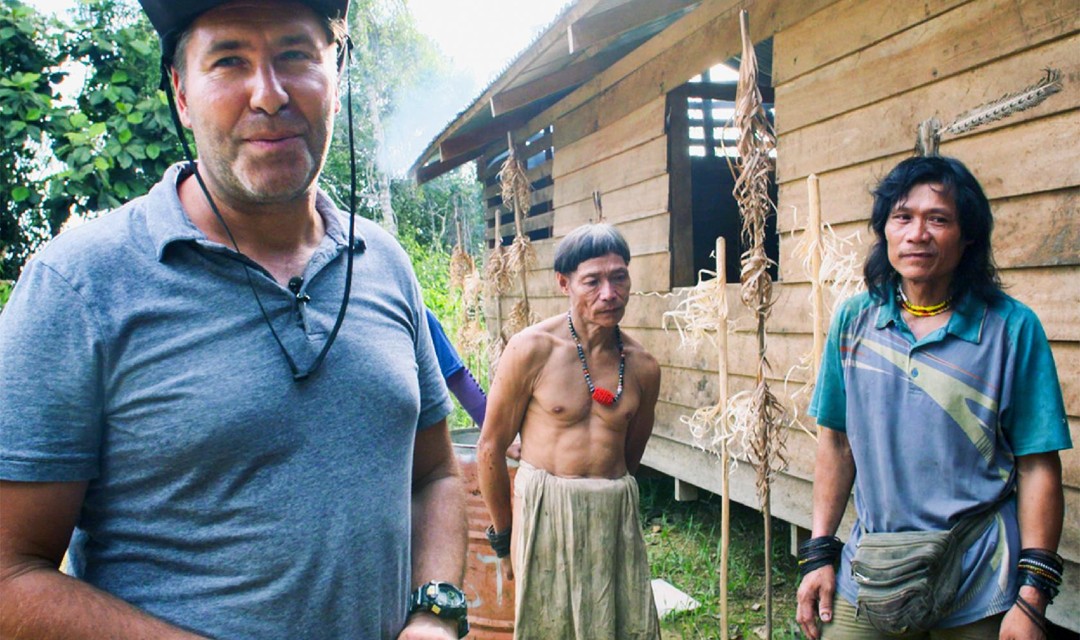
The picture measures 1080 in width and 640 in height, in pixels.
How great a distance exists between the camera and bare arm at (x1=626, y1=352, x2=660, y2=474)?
3.24 m

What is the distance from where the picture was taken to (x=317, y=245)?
137 centimetres

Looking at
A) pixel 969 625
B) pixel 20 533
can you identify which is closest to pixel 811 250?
pixel 969 625

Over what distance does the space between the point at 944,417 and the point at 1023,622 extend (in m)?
0.52

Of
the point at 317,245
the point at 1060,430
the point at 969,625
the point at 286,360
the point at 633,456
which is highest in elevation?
the point at 317,245

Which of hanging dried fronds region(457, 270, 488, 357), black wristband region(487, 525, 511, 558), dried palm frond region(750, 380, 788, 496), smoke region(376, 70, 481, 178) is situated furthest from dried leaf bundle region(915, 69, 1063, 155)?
smoke region(376, 70, 481, 178)

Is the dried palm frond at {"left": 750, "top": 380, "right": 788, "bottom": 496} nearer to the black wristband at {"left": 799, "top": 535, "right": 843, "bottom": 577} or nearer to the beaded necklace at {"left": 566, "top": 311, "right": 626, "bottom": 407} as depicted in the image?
the beaded necklace at {"left": 566, "top": 311, "right": 626, "bottom": 407}

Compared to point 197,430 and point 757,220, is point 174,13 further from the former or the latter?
point 757,220

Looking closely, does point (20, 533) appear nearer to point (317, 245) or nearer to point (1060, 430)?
point (317, 245)

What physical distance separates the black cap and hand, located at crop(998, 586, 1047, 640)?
2069 mm

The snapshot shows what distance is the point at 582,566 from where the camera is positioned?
2.95 meters

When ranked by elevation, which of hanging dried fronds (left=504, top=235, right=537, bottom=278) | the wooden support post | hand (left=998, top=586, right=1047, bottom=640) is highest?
hanging dried fronds (left=504, top=235, right=537, bottom=278)

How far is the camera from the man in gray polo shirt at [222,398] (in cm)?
100

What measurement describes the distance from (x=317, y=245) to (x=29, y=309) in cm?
47

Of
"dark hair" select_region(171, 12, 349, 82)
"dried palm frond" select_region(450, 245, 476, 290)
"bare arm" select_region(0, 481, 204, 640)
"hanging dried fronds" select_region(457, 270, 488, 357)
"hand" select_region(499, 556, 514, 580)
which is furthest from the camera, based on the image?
"dried palm frond" select_region(450, 245, 476, 290)
